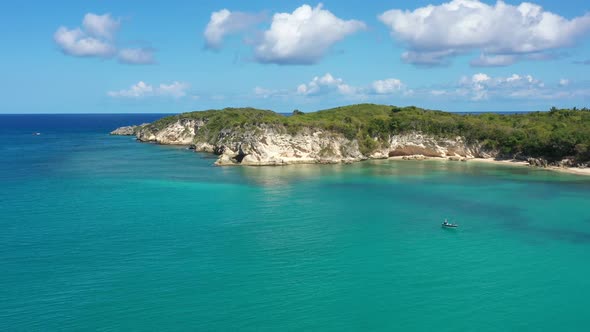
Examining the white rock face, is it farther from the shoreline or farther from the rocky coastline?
the shoreline

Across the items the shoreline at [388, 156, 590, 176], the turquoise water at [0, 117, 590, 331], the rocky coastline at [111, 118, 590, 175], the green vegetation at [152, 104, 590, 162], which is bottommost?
the turquoise water at [0, 117, 590, 331]

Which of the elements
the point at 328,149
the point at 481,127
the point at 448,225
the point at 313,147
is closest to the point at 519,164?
the point at 481,127

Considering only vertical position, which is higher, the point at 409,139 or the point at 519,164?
the point at 409,139

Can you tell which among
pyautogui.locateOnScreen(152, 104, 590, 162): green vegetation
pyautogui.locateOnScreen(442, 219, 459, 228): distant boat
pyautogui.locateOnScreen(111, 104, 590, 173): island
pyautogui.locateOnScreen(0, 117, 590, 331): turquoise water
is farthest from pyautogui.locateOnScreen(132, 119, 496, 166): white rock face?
pyautogui.locateOnScreen(442, 219, 459, 228): distant boat

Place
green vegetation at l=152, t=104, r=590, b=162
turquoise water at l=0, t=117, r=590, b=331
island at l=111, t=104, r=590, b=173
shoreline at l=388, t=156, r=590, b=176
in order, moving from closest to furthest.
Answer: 1. turquoise water at l=0, t=117, r=590, b=331
2. shoreline at l=388, t=156, r=590, b=176
3. green vegetation at l=152, t=104, r=590, b=162
4. island at l=111, t=104, r=590, b=173

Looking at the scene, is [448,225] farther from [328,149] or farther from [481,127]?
[481,127]

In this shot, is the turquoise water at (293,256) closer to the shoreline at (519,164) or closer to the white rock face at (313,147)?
the shoreline at (519,164)

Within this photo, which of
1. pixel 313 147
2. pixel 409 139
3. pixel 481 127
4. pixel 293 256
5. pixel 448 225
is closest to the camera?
pixel 293 256
